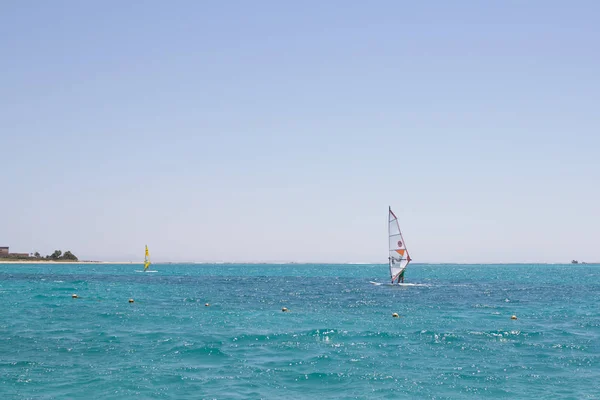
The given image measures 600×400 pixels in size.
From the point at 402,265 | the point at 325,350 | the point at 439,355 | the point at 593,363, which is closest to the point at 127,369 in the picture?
the point at 325,350

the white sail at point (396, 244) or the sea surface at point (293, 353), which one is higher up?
the white sail at point (396, 244)

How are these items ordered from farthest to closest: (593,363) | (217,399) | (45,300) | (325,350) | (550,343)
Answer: (45,300) → (550,343) → (325,350) → (593,363) → (217,399)

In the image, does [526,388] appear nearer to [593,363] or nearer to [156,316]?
[593,363]

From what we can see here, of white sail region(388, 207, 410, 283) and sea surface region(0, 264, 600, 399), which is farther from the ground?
white sail region(388, 207, 410, 283)

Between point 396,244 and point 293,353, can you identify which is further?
point 396,244

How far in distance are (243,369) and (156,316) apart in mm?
23203

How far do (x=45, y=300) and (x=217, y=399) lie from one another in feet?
157

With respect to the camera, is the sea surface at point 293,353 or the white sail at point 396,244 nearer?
the sea surface at point 293,353

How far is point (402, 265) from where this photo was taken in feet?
301

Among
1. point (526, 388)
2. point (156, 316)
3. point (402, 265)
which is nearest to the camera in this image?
point (526, 388)

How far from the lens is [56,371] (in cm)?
2788

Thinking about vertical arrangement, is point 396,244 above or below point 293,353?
above

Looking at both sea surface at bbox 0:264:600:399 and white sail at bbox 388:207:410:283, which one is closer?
sea surface at bbox 0:264:600:399

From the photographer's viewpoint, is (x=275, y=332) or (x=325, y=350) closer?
(x=325, y=350)
